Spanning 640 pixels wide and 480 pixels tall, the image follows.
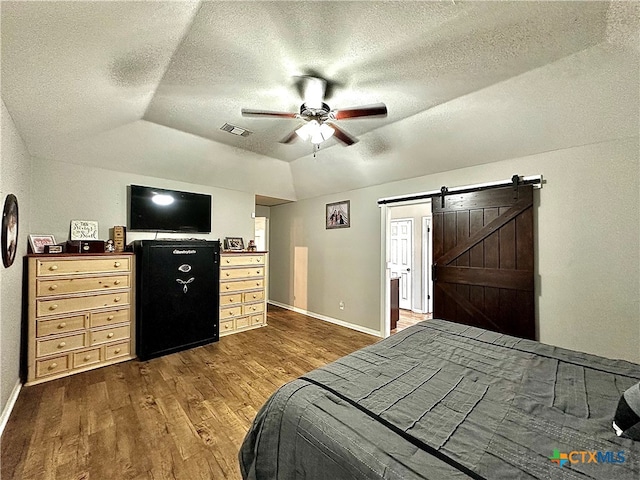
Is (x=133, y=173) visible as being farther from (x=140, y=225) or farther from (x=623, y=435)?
(x=623, y=435)

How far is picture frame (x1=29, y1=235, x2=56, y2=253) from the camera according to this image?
9.34 feet

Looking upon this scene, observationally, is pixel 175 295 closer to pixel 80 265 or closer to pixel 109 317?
pixel 109 317

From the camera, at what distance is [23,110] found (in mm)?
2154

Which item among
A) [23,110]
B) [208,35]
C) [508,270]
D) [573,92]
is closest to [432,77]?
[573,92]

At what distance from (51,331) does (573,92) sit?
5249 millimetres

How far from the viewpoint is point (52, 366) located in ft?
8.81

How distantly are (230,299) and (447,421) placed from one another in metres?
3.65

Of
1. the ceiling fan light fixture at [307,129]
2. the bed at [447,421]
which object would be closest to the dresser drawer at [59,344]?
the bed at [447,421]

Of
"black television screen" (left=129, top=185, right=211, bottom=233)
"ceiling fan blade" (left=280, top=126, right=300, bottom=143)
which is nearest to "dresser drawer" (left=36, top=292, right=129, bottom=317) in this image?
"black television screen" (left=129, top=185, right=211, bottom=233)

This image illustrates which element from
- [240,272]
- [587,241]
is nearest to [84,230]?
[240,272]

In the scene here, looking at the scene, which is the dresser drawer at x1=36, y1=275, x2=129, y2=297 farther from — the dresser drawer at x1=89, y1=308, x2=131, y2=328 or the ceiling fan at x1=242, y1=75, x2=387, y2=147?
the ceiling fan at x1=242, y1=75, x2=387, y2=147

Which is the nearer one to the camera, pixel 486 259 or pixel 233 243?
pixel 486 259

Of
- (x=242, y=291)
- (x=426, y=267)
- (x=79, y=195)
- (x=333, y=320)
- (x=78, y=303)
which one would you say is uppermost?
(x=79, y=195)

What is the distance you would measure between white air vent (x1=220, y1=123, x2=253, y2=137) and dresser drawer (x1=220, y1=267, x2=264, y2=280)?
1.96 meters
